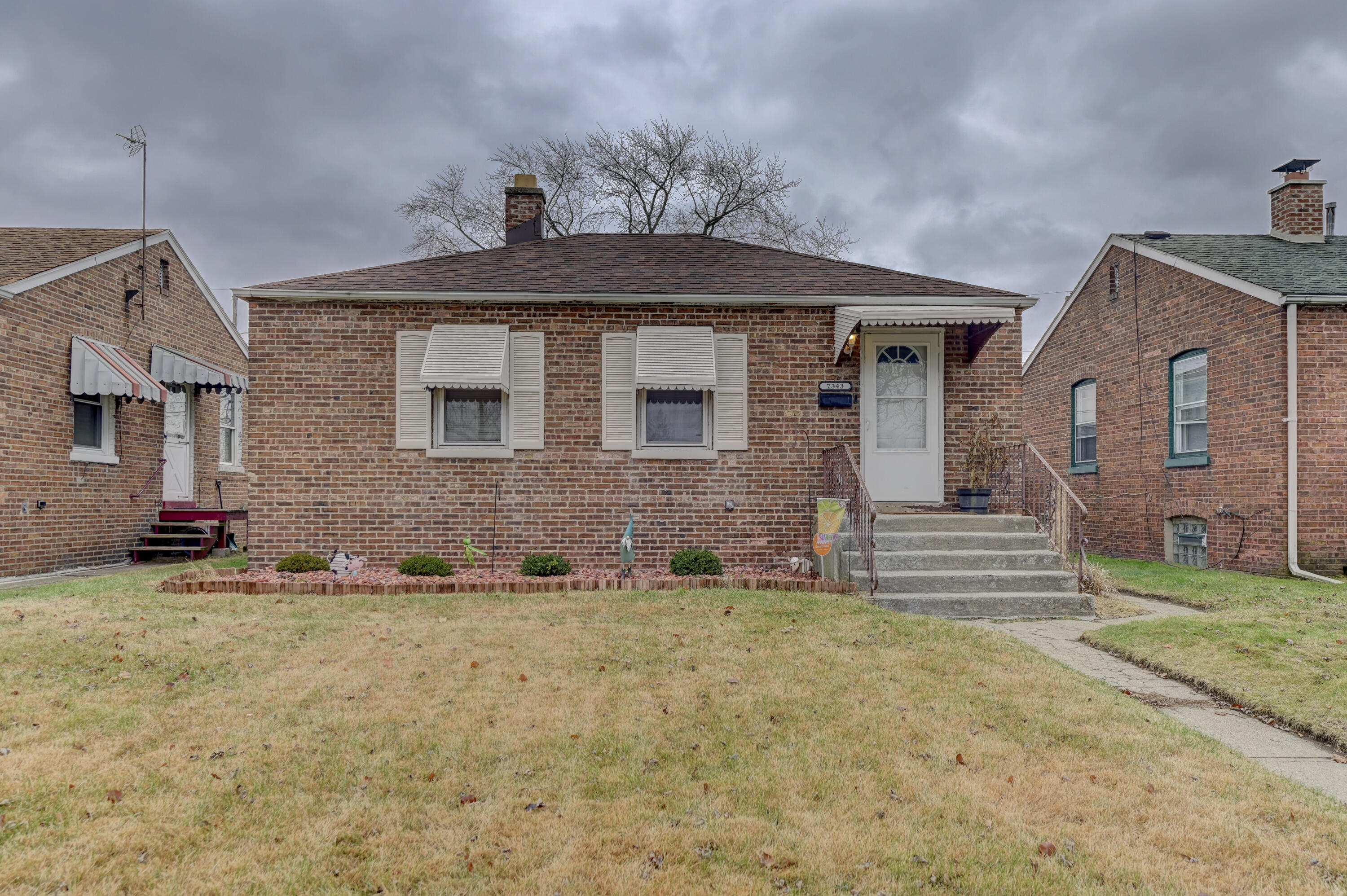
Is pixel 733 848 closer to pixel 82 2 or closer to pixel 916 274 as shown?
pixel 916 274

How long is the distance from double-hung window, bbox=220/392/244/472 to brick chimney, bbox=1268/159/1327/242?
20706 mm

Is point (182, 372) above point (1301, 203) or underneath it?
underneath

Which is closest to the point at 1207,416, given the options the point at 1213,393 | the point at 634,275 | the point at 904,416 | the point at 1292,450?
the point at 1213,393

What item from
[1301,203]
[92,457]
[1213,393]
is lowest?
[92,457]

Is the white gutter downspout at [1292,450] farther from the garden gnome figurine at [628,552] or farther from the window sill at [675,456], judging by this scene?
the garden gnome figurine at [628,552]

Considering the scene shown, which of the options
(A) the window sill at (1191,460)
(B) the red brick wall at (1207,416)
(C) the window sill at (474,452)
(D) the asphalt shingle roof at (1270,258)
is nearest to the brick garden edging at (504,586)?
(C) the window sill at (474,452)

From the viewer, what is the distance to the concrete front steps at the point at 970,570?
729 cm

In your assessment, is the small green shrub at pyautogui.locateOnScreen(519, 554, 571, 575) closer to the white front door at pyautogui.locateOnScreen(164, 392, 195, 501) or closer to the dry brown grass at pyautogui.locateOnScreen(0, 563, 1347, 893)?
the dry brown grass at pyautogui.locateOnScreen(0, 563, 1347, 893)

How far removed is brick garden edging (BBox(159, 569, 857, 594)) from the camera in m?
7.73

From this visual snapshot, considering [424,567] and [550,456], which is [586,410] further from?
[424,567]

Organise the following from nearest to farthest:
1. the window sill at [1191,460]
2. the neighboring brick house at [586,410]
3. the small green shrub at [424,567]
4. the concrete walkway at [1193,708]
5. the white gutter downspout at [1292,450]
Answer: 1. the concrete walkway at [1193,708]
2. the small green shrub at [424,567]
3. the neighboring brick house at [586,410]
4. the white gutter downspout at [1292,450]
5. the window sill at [1191,460]

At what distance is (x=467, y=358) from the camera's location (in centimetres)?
905

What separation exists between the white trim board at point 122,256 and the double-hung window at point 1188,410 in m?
16.2

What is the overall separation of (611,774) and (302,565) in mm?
6869
